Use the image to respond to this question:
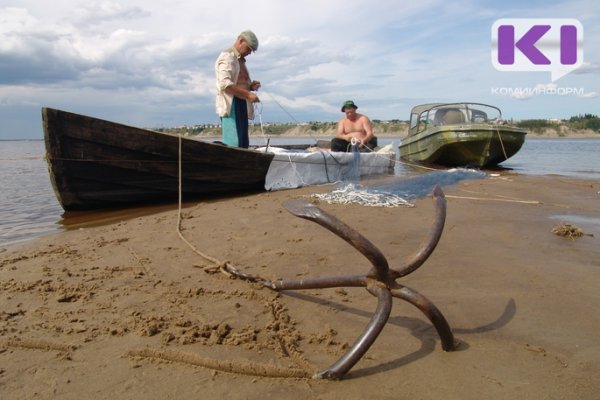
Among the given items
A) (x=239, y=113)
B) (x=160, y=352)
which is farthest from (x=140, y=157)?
(x=160, y=352)

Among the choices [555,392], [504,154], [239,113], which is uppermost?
[239,113]

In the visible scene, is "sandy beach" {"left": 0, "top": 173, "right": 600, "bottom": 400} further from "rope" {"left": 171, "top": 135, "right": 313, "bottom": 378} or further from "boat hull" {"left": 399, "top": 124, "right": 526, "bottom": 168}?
"boat hull" {"left": 399, "top": 124, "right": 526, "bottom": 168}

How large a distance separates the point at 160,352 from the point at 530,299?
189 cm

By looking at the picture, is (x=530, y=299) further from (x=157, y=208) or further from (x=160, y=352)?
(x=157, y=208)

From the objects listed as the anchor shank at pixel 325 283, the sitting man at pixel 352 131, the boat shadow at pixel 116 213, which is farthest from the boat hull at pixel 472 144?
the anchor shank at pixel 325 283

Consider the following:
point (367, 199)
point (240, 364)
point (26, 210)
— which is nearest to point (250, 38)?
point (367, 199)

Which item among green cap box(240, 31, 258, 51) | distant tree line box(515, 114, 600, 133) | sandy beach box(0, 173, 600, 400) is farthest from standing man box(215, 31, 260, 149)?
distant tree line box(515, 114, 600, 133)

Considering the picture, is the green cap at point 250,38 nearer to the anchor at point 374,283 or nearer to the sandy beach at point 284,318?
the sandy beach at point 284,318

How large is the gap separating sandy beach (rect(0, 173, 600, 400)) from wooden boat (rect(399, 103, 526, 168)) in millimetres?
8296

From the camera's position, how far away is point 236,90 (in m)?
6.53

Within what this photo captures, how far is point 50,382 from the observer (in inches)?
63.1

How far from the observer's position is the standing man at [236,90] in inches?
252

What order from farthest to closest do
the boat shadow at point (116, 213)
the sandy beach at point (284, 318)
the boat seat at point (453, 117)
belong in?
the boat seat at point (453, 117)
the boat shadow at point (116, 213)
the sandy beach at point (284, 318)

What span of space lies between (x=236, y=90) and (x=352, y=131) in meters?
4.17
